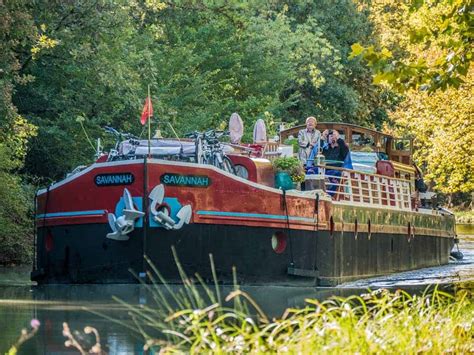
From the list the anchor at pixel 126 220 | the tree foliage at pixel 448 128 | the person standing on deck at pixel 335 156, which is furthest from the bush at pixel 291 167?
the tree foliage at pixel 448 128

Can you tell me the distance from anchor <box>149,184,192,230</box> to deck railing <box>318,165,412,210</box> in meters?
3.59

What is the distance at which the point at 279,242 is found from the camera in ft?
75.8

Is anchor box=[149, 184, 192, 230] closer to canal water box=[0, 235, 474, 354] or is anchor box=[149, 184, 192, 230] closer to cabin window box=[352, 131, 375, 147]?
canal water box=[0, 235, 474, 354]

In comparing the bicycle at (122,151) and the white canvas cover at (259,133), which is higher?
the white canvas cover at (259,133)

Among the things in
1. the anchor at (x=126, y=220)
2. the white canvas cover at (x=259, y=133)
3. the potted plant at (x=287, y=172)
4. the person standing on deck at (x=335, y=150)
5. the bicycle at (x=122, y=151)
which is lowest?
the anchor at (x=126, y=220)

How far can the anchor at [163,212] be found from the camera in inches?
843

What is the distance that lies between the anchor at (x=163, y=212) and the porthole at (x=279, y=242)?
1946 mm

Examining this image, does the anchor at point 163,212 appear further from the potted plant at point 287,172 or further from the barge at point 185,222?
the potted plant at point 287,172

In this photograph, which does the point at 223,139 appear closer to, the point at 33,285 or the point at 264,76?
the point at 264,76

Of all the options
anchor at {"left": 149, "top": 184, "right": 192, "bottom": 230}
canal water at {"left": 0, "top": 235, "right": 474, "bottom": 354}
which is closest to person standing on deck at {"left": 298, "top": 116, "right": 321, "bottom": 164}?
canal water at {"left": 0, "top": 235, "right": 474, "bottom": 354}

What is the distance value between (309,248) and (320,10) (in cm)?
3006

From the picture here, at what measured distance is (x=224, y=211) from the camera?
22.0m

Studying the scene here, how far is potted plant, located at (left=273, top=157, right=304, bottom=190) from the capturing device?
2350 cm

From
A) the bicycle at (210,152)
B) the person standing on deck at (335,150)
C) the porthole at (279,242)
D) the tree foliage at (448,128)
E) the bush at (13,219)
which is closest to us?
the bicycle at (210,152)
